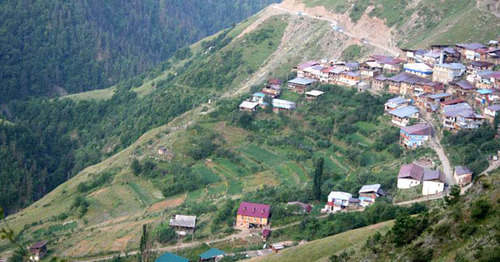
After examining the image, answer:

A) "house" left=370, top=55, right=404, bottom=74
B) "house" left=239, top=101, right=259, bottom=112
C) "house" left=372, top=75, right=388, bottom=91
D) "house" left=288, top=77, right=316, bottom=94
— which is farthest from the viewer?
"house" left=288, top=77, right=316, bottom=94

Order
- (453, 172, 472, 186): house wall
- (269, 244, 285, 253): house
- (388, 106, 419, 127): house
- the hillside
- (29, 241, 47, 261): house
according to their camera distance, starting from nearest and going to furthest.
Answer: (269, 244, 285, 253): house < (453, 172, 472, 186): house wall < (29, 241, 47, 261): house < the hillside < (388, 106, 419, 127): house

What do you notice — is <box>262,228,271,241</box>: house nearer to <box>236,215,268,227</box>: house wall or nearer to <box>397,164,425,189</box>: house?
<box>236,215,268,227</box>: house wall

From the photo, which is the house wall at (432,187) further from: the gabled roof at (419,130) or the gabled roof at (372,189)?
the gabled roof at (419,130)

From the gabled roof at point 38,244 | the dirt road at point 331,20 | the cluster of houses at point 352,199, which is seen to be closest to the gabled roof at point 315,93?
the dirt road at point 331,20

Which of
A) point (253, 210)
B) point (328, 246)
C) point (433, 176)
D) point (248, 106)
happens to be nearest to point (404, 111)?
point (433, 176)

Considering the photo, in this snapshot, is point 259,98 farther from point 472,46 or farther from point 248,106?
point 472,46

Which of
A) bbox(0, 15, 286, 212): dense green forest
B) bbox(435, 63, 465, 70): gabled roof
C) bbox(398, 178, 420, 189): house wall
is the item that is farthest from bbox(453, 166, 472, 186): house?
bbox(0, 15, 286, 212): dense green forest
